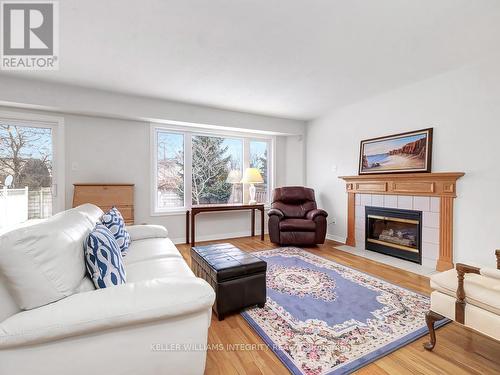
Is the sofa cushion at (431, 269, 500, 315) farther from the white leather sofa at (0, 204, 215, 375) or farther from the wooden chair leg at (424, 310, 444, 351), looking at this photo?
the white leather sofa at (0, 204, 215, 375)

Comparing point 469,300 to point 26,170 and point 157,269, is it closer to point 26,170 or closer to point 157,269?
point 157,269

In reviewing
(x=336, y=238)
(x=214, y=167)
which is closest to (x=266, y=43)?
(x=214, y=167)

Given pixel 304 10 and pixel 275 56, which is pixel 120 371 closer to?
pixel 304 10

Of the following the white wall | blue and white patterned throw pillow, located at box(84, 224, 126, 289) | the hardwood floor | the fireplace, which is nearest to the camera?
blue and white patterned throw pillow, located at box(84, 224, 126, 289)

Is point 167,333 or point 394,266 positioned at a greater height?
point 167,333

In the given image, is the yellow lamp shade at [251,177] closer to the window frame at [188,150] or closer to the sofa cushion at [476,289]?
the window frame at [188,150]

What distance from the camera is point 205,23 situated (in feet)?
6.59

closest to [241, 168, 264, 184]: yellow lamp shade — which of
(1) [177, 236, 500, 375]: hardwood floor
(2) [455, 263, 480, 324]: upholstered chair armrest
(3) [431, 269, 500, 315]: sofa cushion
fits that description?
(1) [177, 236, 500, 375]: hardwood floor

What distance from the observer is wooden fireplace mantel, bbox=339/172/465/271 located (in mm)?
2914

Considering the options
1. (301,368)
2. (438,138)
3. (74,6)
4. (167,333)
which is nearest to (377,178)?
(438,138)

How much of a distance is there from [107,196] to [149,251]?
1.79 m

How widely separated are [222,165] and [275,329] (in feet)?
11.4

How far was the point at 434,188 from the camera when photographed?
10.0 feet

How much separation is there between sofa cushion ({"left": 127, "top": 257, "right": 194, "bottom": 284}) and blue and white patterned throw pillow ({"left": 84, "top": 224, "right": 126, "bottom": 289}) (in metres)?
0.28
